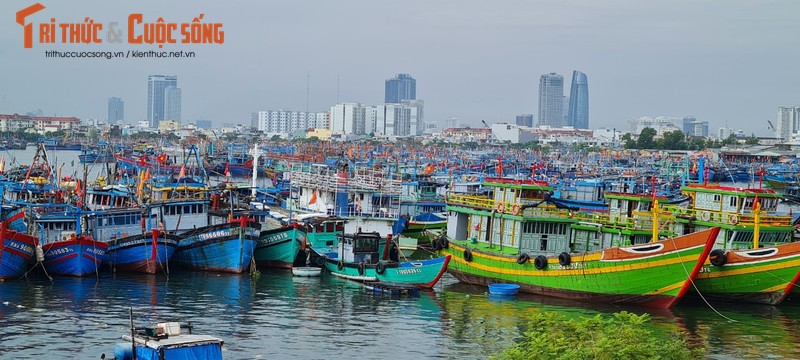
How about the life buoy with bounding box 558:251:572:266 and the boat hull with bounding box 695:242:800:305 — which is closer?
the boat hull with bounding box 695:242:800:305

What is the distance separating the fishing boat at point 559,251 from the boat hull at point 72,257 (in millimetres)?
14900

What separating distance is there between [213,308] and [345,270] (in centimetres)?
913

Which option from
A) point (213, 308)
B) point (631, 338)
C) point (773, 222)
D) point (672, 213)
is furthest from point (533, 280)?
point (631, 338)

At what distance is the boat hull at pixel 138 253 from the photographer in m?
45.2

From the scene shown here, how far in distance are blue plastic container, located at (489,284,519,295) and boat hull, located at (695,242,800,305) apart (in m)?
7.02

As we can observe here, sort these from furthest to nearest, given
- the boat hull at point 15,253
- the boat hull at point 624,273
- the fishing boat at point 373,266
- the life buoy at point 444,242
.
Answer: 1. the life buoy at point 444,242
2. the fishing boat at point 373,266
3. the boat hull at point 15,253
4. the boat hull at point 624,273

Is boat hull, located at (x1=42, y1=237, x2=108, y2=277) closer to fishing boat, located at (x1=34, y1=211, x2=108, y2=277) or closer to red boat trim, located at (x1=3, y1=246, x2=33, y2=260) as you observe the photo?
fishing boat, located at (x1=34, y1=211, x2=108, y2=277)

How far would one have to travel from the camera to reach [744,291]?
41.8 m

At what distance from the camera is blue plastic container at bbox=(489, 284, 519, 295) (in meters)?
43.2

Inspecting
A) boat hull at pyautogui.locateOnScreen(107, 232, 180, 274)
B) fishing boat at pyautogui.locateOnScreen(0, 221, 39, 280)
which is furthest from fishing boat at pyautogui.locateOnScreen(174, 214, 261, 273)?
fishing boat at pyautogui.locateOnScreen(0, 221, 39, 280)

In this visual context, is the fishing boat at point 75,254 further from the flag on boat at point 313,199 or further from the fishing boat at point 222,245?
the flag on boat at point 313,199

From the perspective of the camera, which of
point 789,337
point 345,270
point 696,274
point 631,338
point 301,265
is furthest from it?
point 301,265

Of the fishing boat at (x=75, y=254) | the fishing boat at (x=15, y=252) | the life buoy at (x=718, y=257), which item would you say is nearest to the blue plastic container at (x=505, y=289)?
the life buoy at (x=718, y=257)

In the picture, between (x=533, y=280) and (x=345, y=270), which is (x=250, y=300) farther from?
(x=533, y=280)
